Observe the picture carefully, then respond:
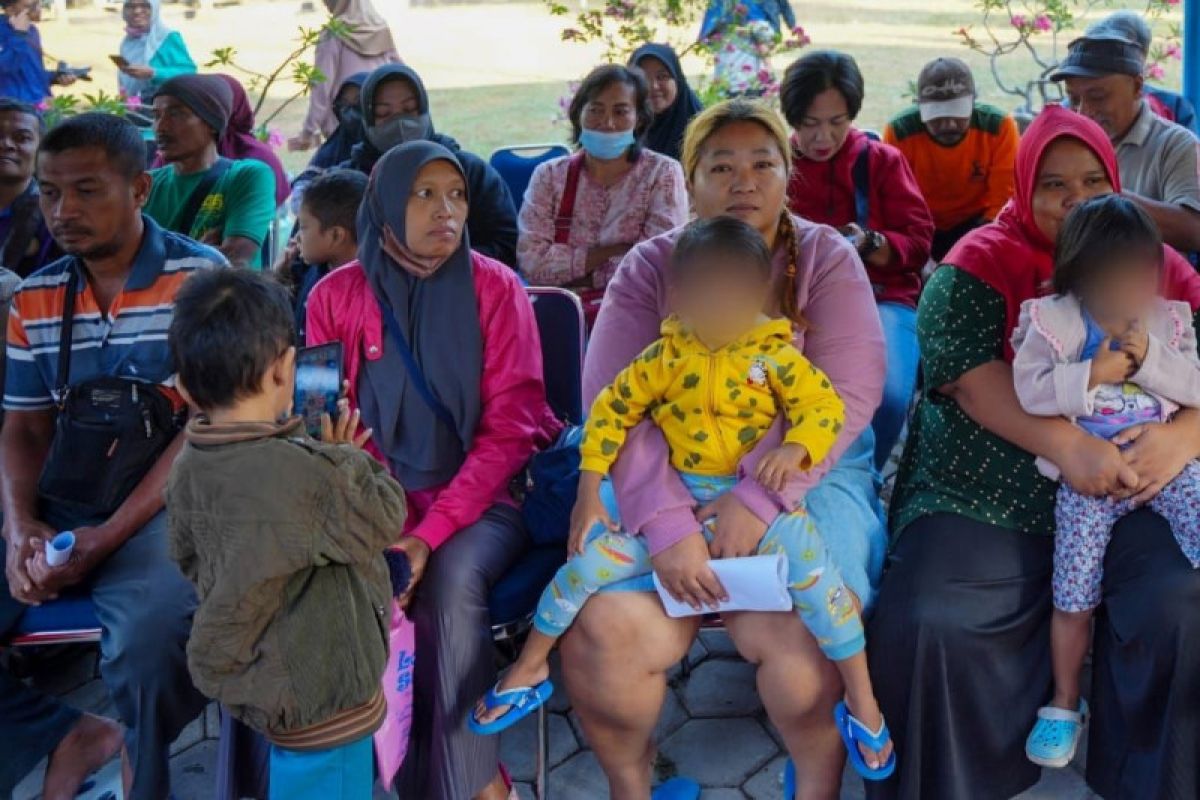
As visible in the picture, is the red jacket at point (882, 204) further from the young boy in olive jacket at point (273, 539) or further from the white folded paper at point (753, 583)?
the young boy in olive jacket at point (273, 539)

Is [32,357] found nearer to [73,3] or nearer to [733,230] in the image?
[733,230]

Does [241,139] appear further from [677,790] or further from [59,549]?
[677,790]

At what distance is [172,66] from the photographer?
7.68 m

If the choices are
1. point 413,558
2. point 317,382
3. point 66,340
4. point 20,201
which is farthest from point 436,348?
point 20,201

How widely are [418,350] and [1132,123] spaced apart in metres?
2.45

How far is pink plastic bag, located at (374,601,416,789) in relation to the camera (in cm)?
232

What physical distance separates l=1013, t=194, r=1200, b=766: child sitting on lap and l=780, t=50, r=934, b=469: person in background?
1.42m

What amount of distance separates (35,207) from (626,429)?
232 centimetres

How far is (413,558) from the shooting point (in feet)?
8.25

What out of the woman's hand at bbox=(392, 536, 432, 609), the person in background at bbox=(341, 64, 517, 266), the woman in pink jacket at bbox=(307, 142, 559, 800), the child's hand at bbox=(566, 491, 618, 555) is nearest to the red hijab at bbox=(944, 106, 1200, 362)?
the child's hand at bbox=(566, 491, 618, 555)

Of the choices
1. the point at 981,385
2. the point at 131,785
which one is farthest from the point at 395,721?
the point at 981,385

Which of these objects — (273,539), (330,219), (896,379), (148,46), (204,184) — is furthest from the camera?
(148,46)

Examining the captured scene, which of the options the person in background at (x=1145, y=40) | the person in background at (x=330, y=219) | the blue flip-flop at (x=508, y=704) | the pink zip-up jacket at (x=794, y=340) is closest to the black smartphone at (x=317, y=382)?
the pink zip-up jacket at (x=794, y=340)

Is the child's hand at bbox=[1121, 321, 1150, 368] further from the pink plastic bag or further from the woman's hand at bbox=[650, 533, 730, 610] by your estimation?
the pink plastic bag
